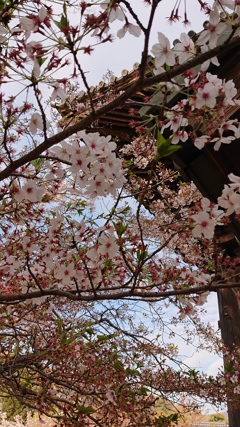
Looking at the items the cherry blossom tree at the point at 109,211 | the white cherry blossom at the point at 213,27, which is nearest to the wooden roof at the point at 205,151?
the cherry blossom tree at the point at 109,211

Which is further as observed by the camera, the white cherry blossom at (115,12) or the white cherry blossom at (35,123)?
the white cherry blossom at (35,123)

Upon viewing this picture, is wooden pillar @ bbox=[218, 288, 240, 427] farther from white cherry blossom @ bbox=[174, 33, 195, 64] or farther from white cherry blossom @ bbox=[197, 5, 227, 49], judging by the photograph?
white cherry blossom @ bbox=[197, 5, 227, 49]

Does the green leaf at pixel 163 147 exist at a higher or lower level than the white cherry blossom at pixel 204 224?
higher

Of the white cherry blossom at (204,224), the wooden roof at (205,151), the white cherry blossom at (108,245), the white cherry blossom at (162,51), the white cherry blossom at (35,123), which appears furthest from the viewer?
the wooden roof at (205,151)

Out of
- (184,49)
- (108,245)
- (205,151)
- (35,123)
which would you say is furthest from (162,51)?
(205,151)

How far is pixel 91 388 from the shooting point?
10.2ft

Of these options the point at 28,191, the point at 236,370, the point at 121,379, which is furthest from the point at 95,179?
the point at 236,370

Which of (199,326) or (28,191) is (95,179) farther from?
(199,326)

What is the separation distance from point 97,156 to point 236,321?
3.35 meters

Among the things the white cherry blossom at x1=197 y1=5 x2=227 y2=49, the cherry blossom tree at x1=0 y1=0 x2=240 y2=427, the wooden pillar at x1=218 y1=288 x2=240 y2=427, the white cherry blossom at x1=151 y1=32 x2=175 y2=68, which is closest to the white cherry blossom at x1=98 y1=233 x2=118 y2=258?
the cherry blossom tree at x1=0 y1=0 x2=240 y2=427

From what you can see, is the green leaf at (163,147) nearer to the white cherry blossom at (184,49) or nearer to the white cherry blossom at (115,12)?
the white cherry blossom at (184,49)

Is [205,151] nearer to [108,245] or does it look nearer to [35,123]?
[108,245]

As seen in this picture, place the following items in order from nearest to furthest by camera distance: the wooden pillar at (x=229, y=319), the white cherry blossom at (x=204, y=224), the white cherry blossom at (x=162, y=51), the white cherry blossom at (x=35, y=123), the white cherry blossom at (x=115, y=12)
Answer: the white cherry blossom at (x=115, y=12), the white cherry blossom at (x=162, y=51), the white cherry blossom at (x=204, y=224), the white cherry blossom at (x=35, y=123), the wooden pillar at (x=229, y=319)

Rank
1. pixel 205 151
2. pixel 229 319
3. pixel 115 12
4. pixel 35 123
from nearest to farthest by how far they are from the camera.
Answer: pixel 115 12 → pixel 35 123 → pixel 205 151 → pixel 229 319
